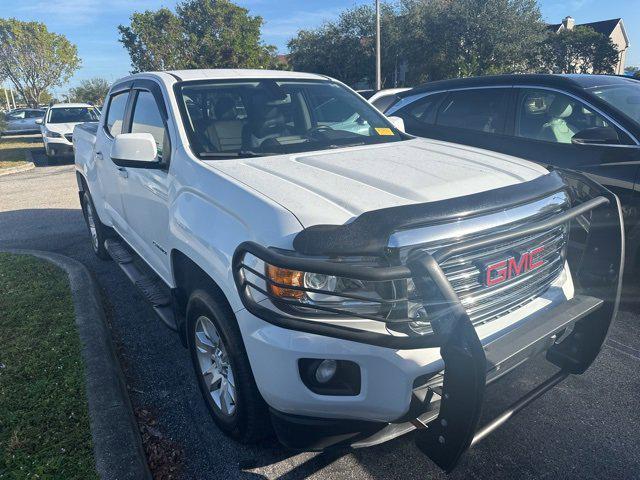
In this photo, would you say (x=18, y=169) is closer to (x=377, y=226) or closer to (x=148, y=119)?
(x=148, y=119)

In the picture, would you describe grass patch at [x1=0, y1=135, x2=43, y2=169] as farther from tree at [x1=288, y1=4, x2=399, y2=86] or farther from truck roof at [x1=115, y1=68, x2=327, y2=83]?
tree at [x1=288, y1=4, x2=399, y2=86]

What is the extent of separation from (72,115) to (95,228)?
11775mm

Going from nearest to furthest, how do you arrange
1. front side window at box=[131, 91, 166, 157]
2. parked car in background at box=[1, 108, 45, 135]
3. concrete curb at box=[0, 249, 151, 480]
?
concrete curb at box=[0, 249, 151, 480], front side window at box=[131, 91, 166, 157], parked car in background at box=[1, 108, 45, 135]

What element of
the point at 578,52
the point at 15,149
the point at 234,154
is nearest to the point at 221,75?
the point at 234,154

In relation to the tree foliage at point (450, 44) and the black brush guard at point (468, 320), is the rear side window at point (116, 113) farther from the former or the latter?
the tree foliage at point (450, 44)

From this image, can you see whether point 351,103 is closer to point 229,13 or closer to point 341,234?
point 341,234

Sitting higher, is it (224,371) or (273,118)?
(273,118)

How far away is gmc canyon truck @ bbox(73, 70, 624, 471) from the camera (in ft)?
6.30

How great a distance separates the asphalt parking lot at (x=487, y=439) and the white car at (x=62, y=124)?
11940 mm

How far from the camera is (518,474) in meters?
2.46

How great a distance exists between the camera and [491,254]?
2182 mm

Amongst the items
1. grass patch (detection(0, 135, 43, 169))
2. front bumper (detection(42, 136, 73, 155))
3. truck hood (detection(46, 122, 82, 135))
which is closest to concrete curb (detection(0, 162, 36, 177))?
grass patch (detection(0, 135, 43, 169))

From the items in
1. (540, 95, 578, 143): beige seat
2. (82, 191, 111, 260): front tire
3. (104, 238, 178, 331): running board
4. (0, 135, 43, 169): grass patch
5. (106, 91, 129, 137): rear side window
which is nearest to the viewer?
(104, 238, 178, 331): running board

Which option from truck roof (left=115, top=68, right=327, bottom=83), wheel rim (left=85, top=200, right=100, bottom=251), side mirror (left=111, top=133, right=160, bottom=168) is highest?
truck roof (left=115, top=68, right=327, bottom=83)
